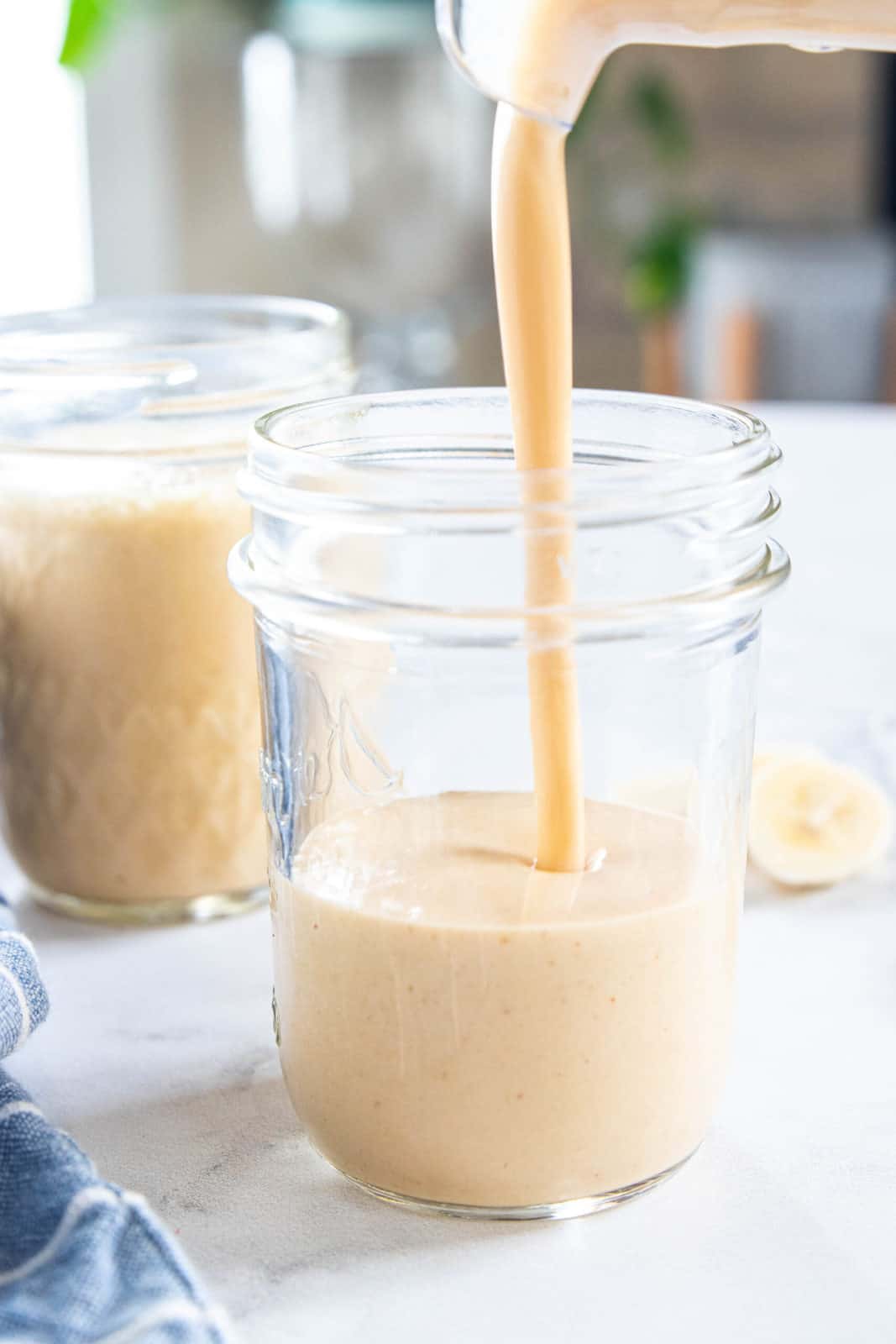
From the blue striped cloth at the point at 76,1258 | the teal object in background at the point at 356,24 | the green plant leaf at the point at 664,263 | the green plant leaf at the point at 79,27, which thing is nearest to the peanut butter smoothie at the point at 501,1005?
the blue striped cloth at the point at 76,1258

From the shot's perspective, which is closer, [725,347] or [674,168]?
[725,347]

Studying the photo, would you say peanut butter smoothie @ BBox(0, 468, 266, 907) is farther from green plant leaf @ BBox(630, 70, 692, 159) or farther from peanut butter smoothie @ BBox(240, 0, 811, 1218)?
green plant leaf @ BBox(630, 70, 692, 159)

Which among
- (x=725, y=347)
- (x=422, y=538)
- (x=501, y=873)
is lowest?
(x=725, y=347)

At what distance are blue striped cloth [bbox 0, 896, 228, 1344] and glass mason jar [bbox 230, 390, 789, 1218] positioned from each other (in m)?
0.11

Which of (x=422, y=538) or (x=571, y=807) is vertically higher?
(x=422, y=538)

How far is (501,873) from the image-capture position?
0.65m

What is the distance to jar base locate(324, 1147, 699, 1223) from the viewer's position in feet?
2.08

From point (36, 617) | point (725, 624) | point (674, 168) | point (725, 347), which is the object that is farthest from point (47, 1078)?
point (674, 168)

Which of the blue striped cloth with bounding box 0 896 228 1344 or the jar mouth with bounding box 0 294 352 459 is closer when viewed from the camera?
the blue striped cloth with bounding box 0 896 228 1344

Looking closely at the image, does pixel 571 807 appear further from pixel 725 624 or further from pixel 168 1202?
pixel 168 1202

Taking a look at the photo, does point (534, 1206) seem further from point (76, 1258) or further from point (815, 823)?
point (815, 823)

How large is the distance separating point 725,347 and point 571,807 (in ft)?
9.72

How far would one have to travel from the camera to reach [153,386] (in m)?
0.88

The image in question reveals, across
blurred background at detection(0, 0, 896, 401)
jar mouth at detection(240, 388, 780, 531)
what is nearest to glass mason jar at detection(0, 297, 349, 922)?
jar mouth at detection(240, 388, 780, 531)
